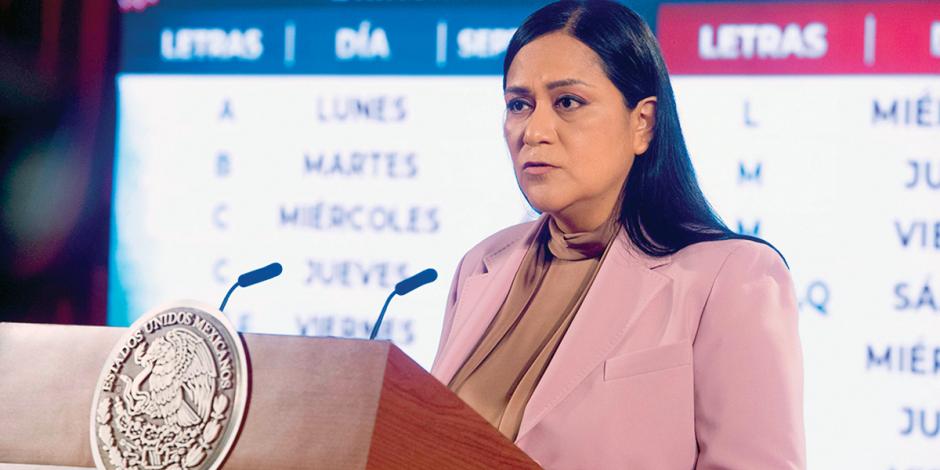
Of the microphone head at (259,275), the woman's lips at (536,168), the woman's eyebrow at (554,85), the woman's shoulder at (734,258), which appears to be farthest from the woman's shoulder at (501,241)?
the microphone head at (259,275)

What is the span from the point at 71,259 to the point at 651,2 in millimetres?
2087

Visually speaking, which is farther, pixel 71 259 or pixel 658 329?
pixel 71 259

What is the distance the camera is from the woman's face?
183 centimetres

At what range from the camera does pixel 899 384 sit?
2.69m

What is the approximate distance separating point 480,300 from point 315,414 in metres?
1.01

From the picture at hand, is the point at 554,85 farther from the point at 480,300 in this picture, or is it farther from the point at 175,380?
the point at 175,380

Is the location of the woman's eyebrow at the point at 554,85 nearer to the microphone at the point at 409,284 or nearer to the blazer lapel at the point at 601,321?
the blazer lapel at the point at 601,321

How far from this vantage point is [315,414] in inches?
37.4

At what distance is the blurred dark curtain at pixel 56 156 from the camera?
341 centimetres

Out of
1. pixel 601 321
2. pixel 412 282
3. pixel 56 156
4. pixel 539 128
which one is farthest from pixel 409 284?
pixel 56 156

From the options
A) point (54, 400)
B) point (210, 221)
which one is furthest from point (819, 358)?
point (54, 400)

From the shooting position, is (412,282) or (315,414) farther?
(412,282)

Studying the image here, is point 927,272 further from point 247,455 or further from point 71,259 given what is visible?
point 71,259

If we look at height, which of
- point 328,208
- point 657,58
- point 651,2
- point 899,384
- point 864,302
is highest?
point 651,2
